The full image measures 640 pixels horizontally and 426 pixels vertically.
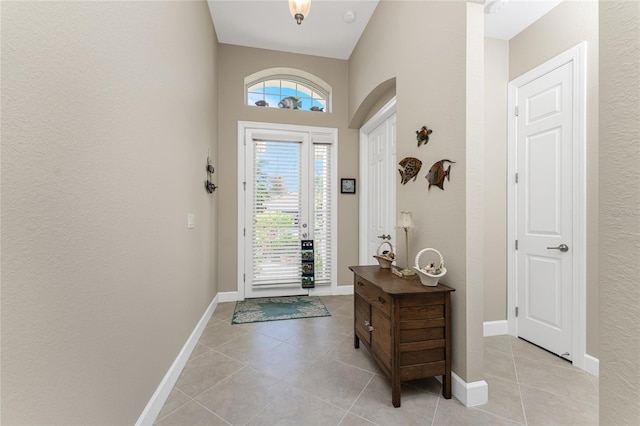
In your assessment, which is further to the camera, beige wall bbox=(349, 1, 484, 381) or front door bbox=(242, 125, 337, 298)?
front door bbox=(242, 125, 337, 298)

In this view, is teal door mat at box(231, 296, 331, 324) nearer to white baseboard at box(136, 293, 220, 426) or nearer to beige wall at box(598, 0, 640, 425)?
white baseboard at box(136, 293, 220, 426)

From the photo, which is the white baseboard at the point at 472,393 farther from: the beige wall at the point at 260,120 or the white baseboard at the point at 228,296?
the white baseboard at the point at 228,296

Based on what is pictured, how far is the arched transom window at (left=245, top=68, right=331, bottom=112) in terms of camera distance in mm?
4074

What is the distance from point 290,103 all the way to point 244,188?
1.51m

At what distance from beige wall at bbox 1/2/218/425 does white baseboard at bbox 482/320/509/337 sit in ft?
9.36

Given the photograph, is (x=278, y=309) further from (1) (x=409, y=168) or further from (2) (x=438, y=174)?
(2) (x=438, y=174)

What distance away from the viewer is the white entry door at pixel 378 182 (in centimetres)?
313

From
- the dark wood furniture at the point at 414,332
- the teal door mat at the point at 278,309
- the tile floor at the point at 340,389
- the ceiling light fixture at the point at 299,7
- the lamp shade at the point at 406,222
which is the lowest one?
the teal door mat at the point at 278,309

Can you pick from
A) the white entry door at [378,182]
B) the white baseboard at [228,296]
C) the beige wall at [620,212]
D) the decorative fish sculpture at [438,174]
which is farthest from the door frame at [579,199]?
the white baseboard at [228,296]

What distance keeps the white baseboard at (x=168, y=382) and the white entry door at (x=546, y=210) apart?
3.06 meters

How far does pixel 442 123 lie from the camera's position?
76.6 inches

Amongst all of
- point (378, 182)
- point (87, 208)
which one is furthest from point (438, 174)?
point (87, 208)

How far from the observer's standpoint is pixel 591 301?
204 centimetres

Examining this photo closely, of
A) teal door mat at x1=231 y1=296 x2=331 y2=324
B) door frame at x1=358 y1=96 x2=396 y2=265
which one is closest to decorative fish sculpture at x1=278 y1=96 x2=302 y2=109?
door frame at x1=358 y1=96 x2=396 y2=265
